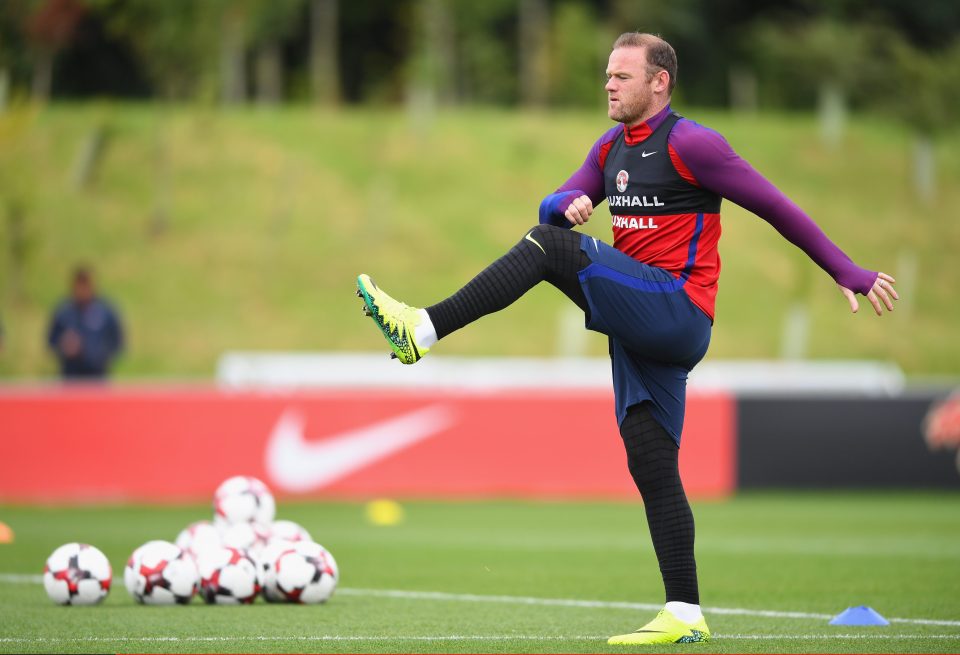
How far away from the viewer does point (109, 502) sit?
15.9m

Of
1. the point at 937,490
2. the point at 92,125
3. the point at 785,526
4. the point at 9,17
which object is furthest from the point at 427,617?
the point at 92,125

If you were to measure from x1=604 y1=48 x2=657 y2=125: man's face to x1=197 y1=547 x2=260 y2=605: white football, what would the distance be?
3.24 m

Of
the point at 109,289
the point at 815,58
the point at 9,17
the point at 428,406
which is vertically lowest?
the point at 428,406

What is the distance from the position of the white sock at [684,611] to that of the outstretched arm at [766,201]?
1382 millimetres

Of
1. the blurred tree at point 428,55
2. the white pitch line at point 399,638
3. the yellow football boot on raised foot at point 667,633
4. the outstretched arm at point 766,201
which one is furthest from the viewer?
the blurred tree at point 428,55

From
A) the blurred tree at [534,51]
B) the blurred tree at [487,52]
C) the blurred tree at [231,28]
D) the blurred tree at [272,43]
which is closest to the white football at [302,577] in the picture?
the blurred tree at [231,28]

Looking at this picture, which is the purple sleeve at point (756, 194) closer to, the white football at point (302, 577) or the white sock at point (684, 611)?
the white sock at point (684, 611)

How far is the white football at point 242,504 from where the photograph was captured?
8375mm

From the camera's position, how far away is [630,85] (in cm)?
595

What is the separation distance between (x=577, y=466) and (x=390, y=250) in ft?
72.5

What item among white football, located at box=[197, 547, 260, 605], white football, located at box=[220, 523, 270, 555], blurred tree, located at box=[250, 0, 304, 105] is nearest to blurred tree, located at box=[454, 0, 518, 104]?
blurred tree, located at box=[250, 0, 304, 105]

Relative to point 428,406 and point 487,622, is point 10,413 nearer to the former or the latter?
point 428,406

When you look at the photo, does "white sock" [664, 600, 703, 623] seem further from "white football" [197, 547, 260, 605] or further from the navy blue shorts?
"white football" [197, 547, 260, 605]

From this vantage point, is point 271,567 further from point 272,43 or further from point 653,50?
point 272,43
